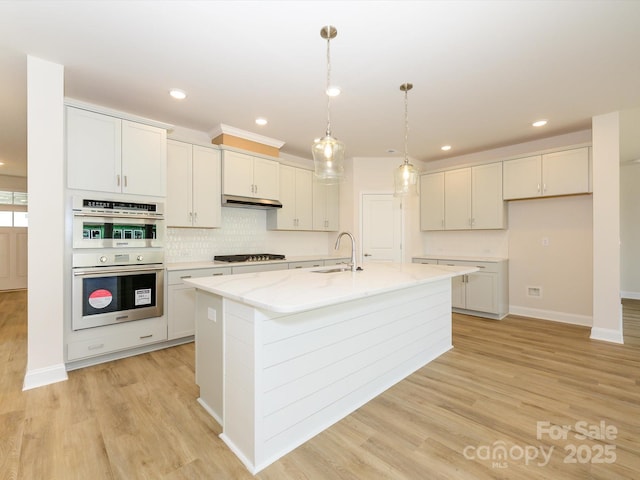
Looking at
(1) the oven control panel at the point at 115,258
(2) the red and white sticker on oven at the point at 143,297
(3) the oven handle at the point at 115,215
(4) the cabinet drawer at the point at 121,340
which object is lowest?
(4) the cabinet drawer at the point at 121,340

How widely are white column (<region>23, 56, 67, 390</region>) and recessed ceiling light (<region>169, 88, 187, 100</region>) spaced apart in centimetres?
86

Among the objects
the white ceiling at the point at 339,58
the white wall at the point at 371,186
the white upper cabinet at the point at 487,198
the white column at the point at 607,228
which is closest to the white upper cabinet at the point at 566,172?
the white column at the point at 607,228

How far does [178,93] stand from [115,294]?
211 cm

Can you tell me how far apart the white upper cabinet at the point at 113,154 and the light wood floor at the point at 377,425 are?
70.0 inches

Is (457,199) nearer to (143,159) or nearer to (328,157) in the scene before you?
(328,157)

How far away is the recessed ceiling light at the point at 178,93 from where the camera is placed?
9.67 ft

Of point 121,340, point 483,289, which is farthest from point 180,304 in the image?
point 483,289

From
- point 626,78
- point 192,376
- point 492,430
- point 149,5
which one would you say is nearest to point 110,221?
point 192,376

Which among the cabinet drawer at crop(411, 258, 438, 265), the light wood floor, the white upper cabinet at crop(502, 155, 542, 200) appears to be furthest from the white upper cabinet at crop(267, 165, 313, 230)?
the white upper cabinet at crop(502, 155, 542, 200)

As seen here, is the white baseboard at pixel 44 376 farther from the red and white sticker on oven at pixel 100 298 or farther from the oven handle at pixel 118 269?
the oven handle at pixel 118 269

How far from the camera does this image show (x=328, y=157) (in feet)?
8.02

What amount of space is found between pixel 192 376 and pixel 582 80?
4.51 metres

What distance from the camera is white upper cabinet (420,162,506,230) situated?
186 inches

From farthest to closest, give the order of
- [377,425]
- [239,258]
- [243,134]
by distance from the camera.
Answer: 1. [243,134]
2. [239,258]
3. [377,425]
